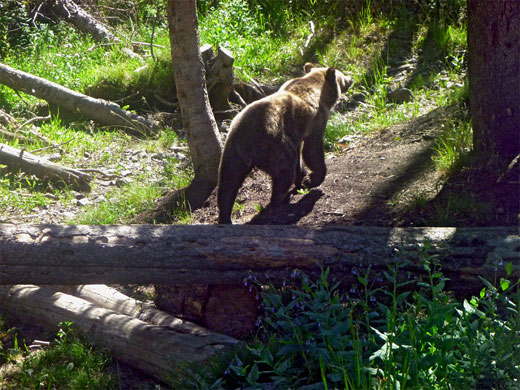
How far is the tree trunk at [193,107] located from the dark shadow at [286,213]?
0.84m

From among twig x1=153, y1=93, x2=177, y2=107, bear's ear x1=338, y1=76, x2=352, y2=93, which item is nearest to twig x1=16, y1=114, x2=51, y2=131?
twig x1=153, y1=93, x2=177, y2=107

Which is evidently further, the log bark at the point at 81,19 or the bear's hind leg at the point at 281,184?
the log bark at the point at 81,19

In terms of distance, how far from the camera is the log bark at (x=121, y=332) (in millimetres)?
4004

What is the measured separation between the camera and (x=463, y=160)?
19.5 feet

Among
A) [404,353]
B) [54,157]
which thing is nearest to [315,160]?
[54,157]

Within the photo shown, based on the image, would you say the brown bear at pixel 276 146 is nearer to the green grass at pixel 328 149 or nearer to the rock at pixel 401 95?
the green grass at pixel 328 149

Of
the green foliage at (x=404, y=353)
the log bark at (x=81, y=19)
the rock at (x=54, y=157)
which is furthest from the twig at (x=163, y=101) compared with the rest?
the green foliage at (x=404, y=353)

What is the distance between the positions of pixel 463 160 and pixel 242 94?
4158 millimetres

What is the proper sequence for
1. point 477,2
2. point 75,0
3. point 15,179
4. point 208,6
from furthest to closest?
point 75,0 → point 208,6 → point 15,179 → point 477,2

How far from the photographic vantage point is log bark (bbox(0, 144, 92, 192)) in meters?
7.42

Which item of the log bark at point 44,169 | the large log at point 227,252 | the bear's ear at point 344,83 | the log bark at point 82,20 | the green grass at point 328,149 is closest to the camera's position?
the green grass at point 328,149

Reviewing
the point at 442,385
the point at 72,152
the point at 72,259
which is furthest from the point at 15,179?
the point at 442,385

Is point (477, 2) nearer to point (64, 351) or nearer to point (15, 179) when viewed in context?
point (64, 351)

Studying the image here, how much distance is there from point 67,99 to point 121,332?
5400 millimetres
